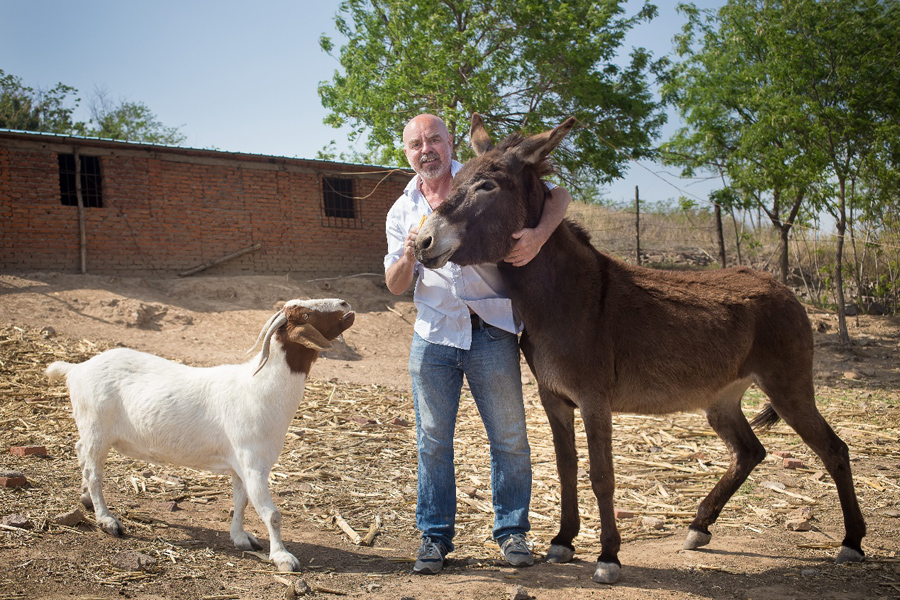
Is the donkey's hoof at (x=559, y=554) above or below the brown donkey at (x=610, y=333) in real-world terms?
below

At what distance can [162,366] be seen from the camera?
4738mm

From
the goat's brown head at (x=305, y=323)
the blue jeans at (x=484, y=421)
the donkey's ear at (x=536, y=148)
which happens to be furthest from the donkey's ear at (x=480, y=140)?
the goat's brown head at (x=305, y=323)

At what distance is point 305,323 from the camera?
14.0 ft

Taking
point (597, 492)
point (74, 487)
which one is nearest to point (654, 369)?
point (597, 492)

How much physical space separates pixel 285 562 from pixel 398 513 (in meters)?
1.49

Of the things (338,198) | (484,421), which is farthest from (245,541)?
(338,198)

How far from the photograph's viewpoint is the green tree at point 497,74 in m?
18.3

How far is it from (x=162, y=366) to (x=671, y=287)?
12.0 ft

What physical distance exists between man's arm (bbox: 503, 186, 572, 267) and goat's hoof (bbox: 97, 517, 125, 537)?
2.99 meters

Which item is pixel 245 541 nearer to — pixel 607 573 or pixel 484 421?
pixel 484 421

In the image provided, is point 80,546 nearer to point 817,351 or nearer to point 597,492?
point 597,492

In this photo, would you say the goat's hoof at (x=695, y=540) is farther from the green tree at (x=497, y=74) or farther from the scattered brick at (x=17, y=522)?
the green tree at (x=497, y=74)

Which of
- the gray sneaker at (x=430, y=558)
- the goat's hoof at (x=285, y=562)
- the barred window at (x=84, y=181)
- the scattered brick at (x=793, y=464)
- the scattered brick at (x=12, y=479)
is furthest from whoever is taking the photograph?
the barred window at (x=84, y=181)

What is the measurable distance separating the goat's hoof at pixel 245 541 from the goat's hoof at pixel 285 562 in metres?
0.42
